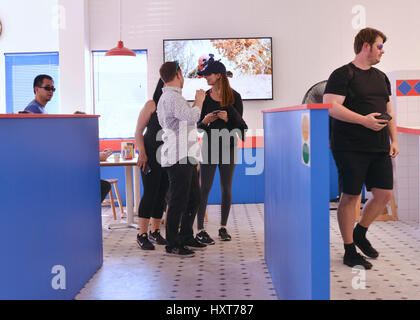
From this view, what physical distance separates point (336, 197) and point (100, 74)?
3.63 metres

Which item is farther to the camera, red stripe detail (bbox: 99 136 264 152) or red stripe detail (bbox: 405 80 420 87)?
red stripe detail (bbox: 99 136 264 152)

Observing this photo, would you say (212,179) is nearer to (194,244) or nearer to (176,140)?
(194,244)

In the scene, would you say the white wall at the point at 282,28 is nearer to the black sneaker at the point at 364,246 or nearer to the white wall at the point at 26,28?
the white wall at the point at 26,28

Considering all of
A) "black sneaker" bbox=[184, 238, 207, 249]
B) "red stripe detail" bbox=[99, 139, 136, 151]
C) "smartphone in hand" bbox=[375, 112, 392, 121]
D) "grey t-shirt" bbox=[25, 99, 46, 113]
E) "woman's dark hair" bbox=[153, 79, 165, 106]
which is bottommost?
"black sneaker" bbox=[184, 238, 207, 249]

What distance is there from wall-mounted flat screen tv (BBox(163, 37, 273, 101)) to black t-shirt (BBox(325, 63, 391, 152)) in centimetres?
354

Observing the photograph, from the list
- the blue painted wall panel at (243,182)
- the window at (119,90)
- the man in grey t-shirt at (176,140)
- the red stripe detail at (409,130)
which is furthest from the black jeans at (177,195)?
the window at (119,90)

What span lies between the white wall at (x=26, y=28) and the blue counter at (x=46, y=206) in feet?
15.0

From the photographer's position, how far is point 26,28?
7547 mm

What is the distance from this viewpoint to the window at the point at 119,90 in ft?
23.5

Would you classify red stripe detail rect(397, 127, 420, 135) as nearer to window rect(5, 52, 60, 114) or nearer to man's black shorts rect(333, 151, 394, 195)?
man's black shorts rect(333, 151, 394, 195)

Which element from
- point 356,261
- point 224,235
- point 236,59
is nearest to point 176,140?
point 224,235

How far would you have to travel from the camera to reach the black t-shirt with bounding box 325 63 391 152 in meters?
3.40

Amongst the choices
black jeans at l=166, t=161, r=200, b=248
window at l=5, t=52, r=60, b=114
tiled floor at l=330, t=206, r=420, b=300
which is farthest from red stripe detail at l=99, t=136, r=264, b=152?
black jeans at l=166, t=161, r=200, b=248
